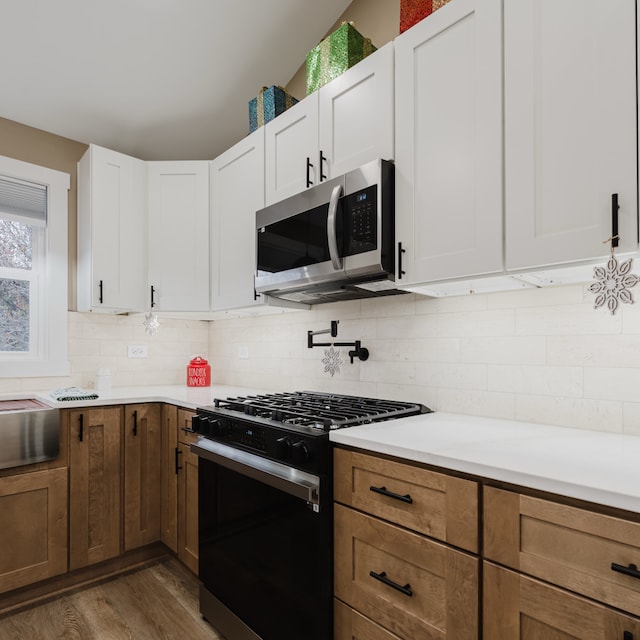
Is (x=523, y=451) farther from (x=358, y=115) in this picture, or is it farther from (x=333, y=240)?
(x=358, y=115)

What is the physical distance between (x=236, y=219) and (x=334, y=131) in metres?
0.85

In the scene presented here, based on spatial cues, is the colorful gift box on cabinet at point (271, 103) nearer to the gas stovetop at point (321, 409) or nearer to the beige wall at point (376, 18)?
the beige wall at point (376, 18)

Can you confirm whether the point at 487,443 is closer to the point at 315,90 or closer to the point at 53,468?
the point at 315,90

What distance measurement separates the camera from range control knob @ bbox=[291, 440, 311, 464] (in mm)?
1435

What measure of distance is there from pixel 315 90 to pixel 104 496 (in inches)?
91.2

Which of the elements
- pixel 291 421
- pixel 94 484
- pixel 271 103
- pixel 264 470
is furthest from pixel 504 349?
pixel 94 484

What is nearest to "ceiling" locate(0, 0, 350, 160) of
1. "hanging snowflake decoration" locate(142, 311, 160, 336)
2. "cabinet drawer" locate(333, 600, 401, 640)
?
"hanging snowflake decoration" locate(142, 311, 160, 336)

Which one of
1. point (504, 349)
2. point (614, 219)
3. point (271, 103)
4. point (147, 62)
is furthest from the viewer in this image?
point (147, 62)

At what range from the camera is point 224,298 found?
8.68 feet

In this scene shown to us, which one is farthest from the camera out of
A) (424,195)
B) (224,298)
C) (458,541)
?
(224,298)

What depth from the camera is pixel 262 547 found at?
1.64 metres

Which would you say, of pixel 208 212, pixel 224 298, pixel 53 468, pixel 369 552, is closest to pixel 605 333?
pixel 369 552

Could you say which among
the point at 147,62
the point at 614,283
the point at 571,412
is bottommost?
the point at 571,412

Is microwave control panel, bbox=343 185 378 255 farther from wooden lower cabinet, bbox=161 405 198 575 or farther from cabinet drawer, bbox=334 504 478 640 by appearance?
wooden lower cabinet, bbox=161 405 198 575
